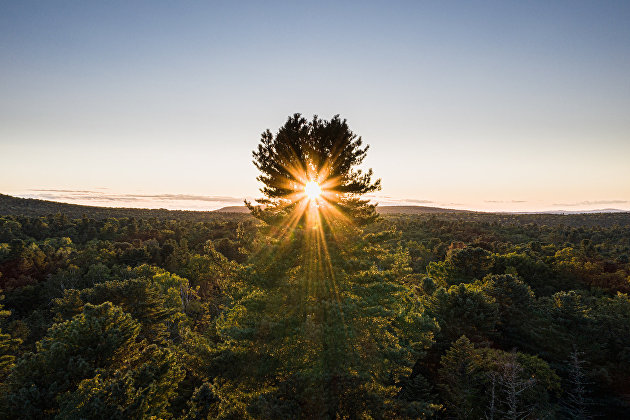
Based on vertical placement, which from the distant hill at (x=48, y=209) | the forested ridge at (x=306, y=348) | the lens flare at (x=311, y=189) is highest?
the lens flare at (x=311, y=189)

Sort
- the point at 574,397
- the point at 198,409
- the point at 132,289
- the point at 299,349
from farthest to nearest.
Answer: the point at 132,289 < the point at 574,397 < the point at 198,409 < the point at 299,349

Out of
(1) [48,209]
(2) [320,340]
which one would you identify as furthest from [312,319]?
(1) [48,209]

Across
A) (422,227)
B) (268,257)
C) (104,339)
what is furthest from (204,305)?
(422,227)

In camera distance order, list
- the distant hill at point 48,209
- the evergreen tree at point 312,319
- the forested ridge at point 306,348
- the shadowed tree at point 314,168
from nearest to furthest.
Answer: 1. the evergreen tree at point 312,319
2. the forested ridge at point 306,348
3. the shadowed tree at point 314,168
4. the distant hill at point 48,209

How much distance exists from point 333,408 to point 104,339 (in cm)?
1199

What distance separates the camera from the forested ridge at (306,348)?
11.9 meters

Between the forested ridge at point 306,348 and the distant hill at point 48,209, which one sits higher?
the distant hill at point 48,209

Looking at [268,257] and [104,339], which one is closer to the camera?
[268,257]

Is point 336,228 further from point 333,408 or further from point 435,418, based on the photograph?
point 435,418

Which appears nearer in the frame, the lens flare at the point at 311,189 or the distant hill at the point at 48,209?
the lens flare at the point at 311,189

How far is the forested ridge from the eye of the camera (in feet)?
39.1

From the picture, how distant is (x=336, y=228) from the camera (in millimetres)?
13992

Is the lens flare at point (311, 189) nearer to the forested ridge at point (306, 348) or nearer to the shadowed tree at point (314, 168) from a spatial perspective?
the shadowed tree at point (314, 168)

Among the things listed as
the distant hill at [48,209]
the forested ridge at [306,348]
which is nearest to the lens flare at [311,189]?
the forested ridge at [306,348]
